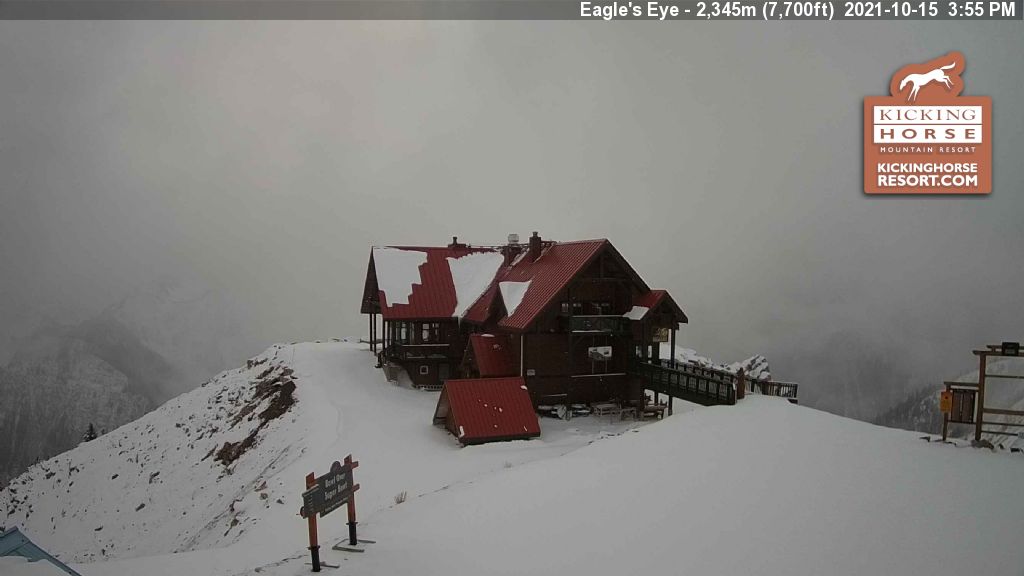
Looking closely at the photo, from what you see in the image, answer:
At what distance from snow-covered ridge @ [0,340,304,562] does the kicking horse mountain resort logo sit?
2169cm

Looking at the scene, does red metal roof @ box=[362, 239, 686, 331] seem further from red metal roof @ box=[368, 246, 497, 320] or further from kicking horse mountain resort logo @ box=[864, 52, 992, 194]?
kicking horse mountain resort logo @ box=[864, 52, 992, 194]

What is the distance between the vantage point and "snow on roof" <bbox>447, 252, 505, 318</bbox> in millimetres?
30609

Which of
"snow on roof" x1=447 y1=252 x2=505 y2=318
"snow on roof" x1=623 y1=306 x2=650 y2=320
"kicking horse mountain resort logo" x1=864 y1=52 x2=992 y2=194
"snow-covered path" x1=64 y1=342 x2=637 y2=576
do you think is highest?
"kicking horse mountain resort logo" x1=864 y1=52 x2=992 y2=194

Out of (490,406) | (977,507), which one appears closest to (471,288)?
(490,406)

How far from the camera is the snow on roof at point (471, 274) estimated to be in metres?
30.6

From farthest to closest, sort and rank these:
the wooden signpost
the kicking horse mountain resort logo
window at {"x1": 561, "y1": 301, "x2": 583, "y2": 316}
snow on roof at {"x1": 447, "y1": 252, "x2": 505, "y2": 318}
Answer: snow on roof at {"x1": 447, "y1": 252, "x2": 505, "y2": 318}
window at {"x1": 561, "y1": 301, "x2": 583, "y2": 316}
the kicking horse mountain resort logo
the wooden signpost

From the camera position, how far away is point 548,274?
26438 millimetres

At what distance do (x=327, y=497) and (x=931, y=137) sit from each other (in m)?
19.5

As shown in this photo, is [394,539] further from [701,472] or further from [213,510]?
[213,510]

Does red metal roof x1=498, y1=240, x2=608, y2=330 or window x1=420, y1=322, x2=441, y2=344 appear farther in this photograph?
window x1=420, y1=322, x2=441, y2=344

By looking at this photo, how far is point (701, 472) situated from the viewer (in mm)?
13055

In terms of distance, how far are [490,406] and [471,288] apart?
10826mm

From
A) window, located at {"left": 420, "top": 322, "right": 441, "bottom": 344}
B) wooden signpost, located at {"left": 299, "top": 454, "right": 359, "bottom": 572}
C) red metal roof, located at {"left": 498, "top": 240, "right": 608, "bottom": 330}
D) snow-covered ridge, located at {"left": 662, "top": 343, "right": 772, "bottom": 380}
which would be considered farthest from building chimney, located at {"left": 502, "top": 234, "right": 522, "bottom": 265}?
wooden signpost, located at {"left": 299, "top": 454, "right": 359, "bottom": 572}

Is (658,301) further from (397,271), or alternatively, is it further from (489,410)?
(397,271)
